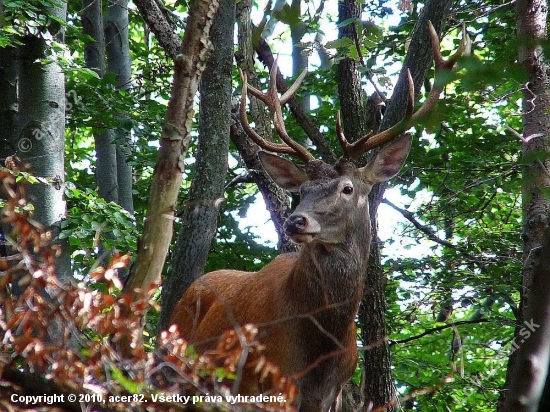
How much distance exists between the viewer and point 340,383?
5.73 m

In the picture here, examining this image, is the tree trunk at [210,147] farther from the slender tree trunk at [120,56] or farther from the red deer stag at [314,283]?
the slender tree trunk at [120,56]

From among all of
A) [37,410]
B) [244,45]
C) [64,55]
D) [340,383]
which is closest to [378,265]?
[340,383]

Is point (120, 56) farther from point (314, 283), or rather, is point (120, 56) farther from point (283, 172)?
point (314, 283)


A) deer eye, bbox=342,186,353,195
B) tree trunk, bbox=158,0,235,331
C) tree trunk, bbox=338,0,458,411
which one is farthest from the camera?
tree trunk, bbox=338,0,458,411

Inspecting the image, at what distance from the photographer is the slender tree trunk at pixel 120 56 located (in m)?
11.3

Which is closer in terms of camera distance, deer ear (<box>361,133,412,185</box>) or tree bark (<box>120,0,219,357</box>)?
tree bark (<box>120,0,219,357</box>)

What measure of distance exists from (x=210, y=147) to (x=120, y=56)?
243 inches

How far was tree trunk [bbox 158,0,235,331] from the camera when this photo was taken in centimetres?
648

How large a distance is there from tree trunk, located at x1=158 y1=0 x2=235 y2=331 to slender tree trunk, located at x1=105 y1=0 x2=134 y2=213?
185 inches

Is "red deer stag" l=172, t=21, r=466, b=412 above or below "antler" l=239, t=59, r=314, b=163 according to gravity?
below

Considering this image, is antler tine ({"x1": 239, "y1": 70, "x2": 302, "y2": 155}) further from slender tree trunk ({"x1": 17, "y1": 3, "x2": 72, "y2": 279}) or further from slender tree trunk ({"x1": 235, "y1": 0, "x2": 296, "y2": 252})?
slender tree trunk ({"x1": 17, "y1": 3, "x2": 72, "y2": 279})

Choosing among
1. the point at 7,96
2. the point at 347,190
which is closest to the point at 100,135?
the point at 7,96

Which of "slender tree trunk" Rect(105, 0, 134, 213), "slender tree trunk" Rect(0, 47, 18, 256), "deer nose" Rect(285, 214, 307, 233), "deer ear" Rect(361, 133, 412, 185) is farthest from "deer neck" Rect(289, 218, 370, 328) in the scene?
"slender tree trunk" Rect(105, 0, 134, 213)

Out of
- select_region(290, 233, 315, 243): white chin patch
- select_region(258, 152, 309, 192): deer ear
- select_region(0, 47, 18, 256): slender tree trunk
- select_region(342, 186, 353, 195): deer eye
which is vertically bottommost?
select_region(290, 233, 315, 243): white chin patch
